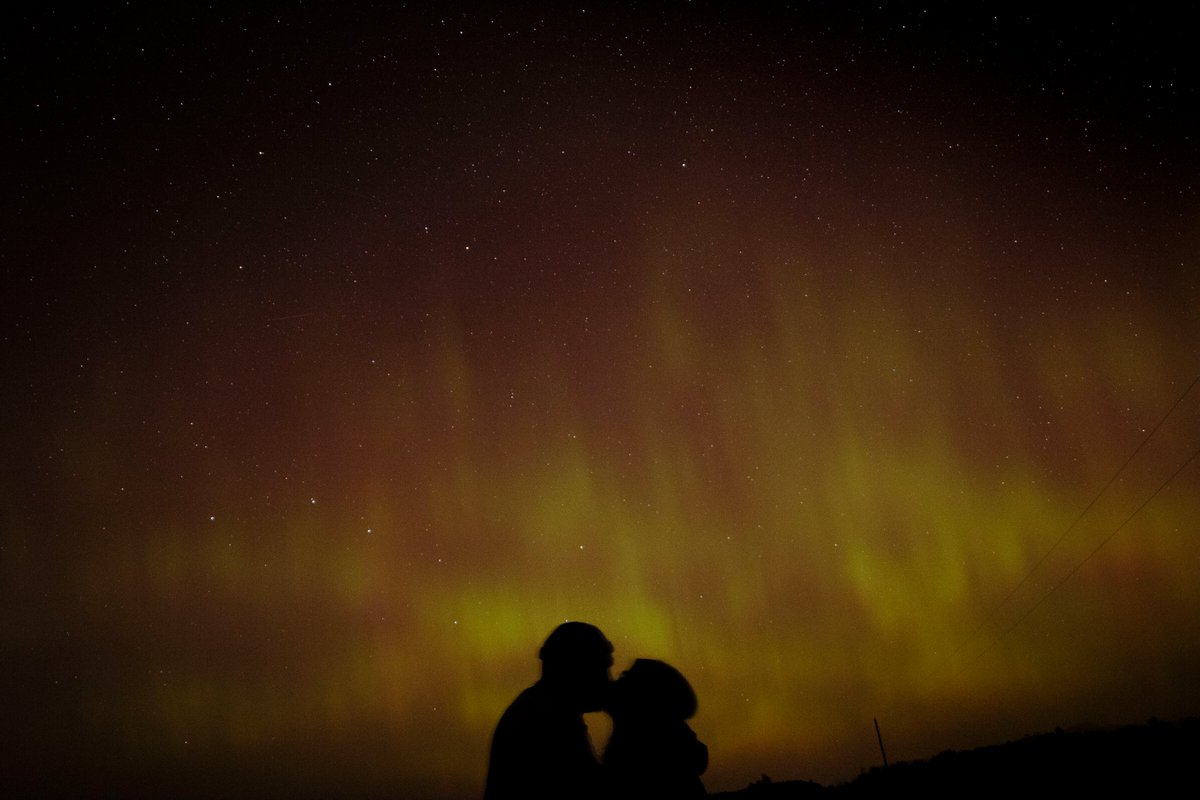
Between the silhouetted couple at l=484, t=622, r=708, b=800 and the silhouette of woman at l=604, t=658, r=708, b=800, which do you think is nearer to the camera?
the silhouetted couple at l=484, t=622, r=708, b=800

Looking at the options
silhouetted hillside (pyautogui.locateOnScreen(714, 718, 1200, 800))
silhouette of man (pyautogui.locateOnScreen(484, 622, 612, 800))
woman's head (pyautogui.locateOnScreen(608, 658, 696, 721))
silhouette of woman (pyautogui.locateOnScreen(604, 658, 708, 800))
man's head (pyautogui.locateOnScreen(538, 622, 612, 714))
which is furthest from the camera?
silhouetted hillside (pyautogui.locateOnScreen(714, 718, 1200, 800))

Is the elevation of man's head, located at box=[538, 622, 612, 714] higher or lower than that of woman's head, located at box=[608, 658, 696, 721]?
higher

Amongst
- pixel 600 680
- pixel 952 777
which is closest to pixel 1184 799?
pixel 952 777

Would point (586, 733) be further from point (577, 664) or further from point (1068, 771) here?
point (1068, 771)

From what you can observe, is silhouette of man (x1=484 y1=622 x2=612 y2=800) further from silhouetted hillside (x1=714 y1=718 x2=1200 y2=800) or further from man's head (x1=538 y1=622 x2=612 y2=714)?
silhouetted hillside (x1=714 y1=718 x2=1200 y2=800)

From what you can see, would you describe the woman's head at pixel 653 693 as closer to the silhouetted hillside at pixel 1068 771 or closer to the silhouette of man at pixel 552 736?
the silhouette of man at pixel 552 736

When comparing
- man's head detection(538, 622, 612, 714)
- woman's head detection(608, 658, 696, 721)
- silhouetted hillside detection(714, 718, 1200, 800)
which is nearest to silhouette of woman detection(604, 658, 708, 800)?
woman's head detection(608, 658, 696, 721)

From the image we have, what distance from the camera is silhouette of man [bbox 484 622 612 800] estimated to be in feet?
8.83

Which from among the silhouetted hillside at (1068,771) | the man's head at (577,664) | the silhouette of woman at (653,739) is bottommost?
the silhouetted hillside at (1068,771)

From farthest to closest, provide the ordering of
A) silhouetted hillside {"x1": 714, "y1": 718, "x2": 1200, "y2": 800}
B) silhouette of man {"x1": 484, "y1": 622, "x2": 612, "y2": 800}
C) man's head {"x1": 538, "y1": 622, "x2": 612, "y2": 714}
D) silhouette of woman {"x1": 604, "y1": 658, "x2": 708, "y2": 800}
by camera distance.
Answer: silhouetted hillside {"x1": 714, "y1": 718, "x2": 1200, "y2": 800}, silhouette of woman {"x1": 604, "y1": 658, "x2": 708, "y2": 800}, man's head {"x1": 538, "y1": 622, "x2": 612, "y2": 714}, silhouette of man {"x1": 484, "y1": 622, "x2": 612, "y2": 800}

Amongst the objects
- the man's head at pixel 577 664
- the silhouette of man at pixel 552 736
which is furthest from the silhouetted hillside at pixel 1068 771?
the silhouette of man at pixel 552 736

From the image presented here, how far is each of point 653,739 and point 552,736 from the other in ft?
3.41

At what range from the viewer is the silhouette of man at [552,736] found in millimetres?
2691

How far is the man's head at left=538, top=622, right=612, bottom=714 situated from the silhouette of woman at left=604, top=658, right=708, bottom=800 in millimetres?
374
